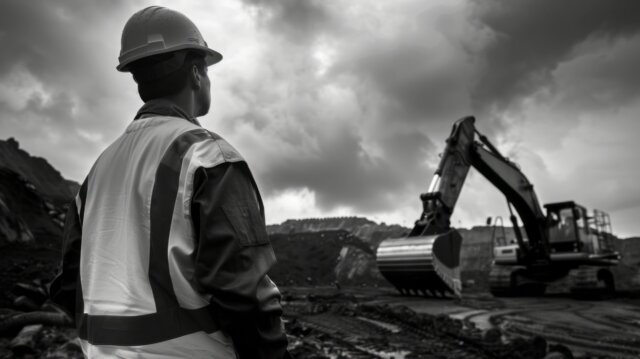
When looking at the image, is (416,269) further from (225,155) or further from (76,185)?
(76,185)

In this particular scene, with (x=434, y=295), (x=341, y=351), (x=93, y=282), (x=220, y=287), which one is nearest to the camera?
(x=220, y=287)

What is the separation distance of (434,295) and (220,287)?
37.4 feet

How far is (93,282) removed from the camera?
4.79 feet

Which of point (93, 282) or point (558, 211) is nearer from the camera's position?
point (93, 282)

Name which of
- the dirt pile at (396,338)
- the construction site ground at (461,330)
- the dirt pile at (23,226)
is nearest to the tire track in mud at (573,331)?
the construction site ground at (461,330)

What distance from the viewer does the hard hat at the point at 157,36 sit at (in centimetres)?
160

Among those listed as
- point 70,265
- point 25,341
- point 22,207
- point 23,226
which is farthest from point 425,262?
point 22,207

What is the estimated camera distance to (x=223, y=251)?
1.23 metres

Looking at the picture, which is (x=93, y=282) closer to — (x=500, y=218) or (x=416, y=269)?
(x=416, y=269)

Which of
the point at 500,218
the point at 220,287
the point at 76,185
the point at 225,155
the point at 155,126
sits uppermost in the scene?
the point at 76,185

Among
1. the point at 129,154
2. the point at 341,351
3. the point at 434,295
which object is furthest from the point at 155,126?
the point at 434,295

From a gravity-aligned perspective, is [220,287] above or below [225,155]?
below

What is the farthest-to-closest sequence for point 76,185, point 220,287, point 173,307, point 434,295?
point 76,185 < point 434,295 < point 173,307 < point 220,287

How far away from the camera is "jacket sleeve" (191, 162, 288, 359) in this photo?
1202 millimetres
